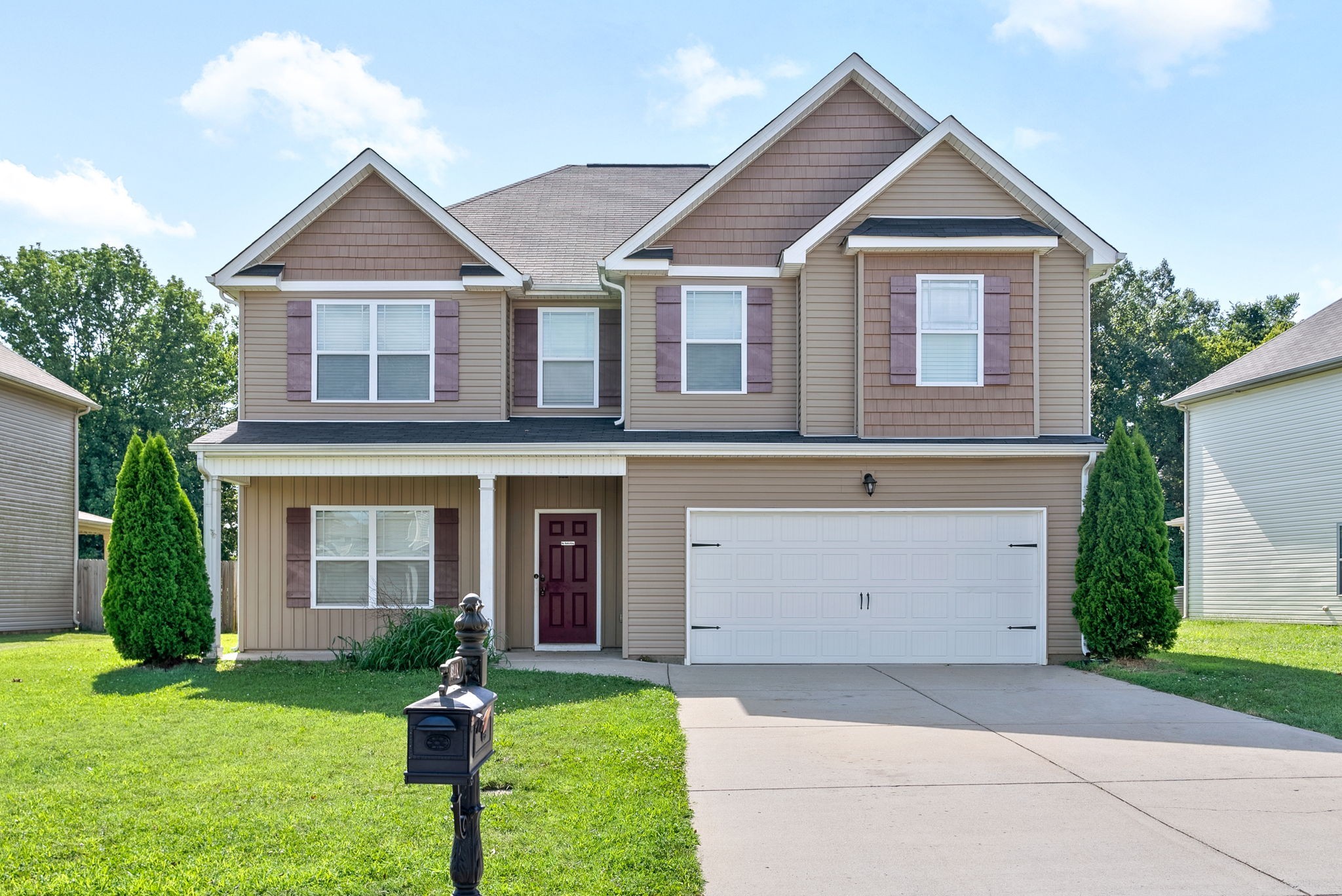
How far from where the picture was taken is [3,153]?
3309cm

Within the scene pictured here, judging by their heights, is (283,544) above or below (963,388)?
below

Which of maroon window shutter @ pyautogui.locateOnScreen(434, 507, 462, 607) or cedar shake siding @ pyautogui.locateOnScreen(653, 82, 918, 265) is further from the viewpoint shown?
maroon window shutter @ pyautogui.locateOnScreen(434, 507, 462, 607)

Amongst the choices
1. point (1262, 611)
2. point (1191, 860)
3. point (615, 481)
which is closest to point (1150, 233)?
point (1262, 611)

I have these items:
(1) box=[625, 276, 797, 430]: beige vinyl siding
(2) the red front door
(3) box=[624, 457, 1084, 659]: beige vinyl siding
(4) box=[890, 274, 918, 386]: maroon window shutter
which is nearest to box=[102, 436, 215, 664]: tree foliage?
(2) the red front door

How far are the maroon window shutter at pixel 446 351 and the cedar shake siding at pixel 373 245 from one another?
1.52ft

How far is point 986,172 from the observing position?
13953 mm

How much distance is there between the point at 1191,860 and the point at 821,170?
1101cm

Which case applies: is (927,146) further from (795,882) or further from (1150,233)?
(1150,233)

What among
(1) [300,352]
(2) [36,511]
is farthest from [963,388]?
(2) [36,511]

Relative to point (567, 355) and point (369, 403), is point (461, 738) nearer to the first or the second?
point (369, 403)

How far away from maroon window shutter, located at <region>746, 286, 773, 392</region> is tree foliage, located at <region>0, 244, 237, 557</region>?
2715 cm

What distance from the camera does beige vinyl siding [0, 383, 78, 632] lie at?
65.0 ft

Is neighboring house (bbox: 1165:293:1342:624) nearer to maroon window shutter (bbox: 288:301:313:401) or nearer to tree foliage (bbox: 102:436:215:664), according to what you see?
maroon window shutter (bbox: 288:301:313:401)

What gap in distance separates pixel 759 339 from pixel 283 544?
7191 mm
